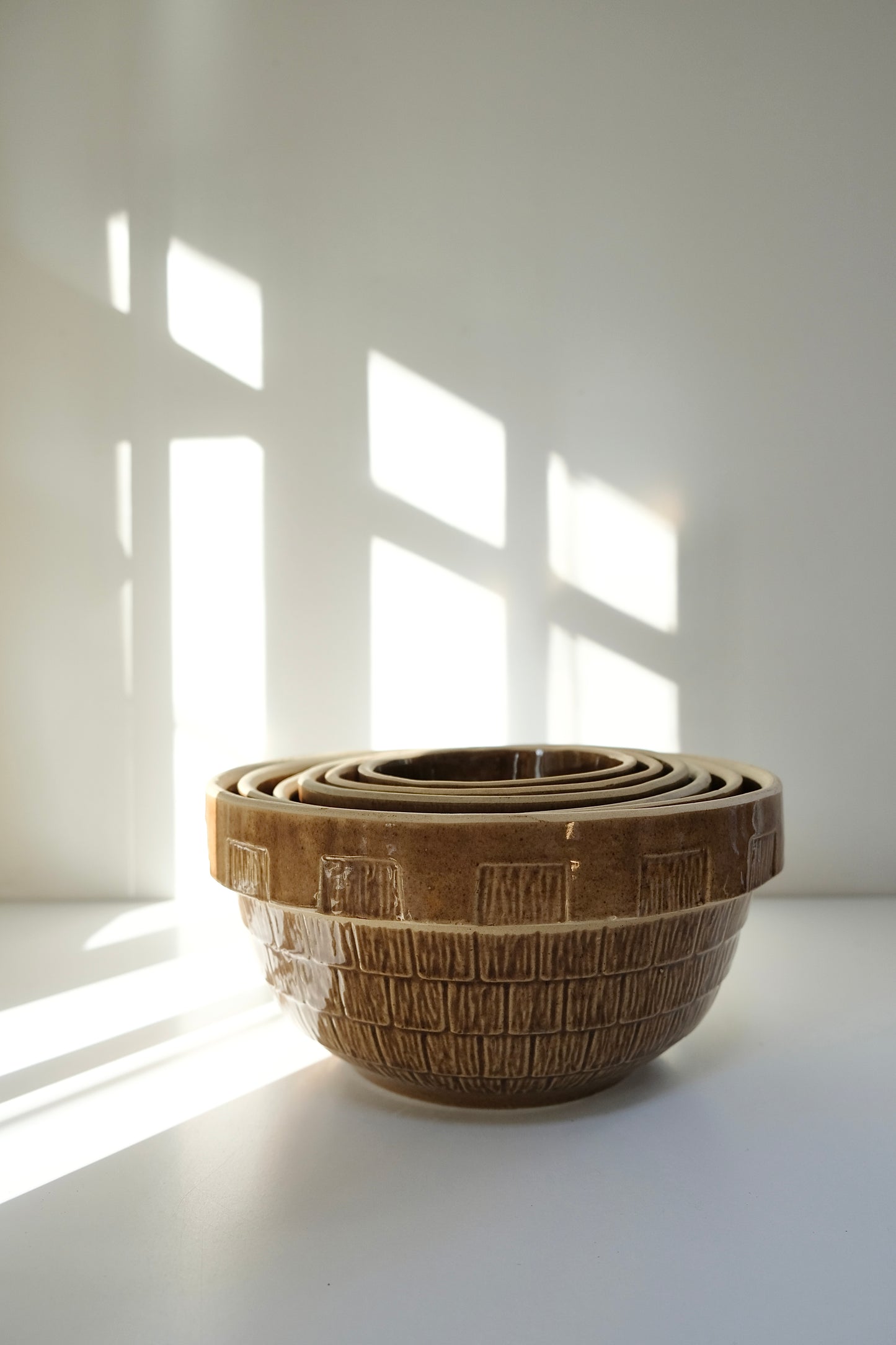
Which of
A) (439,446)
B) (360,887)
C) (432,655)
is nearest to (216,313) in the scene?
(439,446)

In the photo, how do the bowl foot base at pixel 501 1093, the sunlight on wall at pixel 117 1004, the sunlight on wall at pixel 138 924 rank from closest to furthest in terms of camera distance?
→ the bowl foot base at pixel 501 1093
the sunlight on wall at pixel 117 1004
the sunlight on wall at pixel 138 924

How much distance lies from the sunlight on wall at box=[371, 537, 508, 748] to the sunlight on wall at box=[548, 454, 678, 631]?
0.50 feet

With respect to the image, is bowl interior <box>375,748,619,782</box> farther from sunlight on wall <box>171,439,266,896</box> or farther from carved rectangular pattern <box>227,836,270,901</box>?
sunlight on wall <box>171,439,266,896</box>

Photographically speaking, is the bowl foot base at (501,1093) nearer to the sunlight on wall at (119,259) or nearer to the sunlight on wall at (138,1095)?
the sunlight on wall at (138,1095)

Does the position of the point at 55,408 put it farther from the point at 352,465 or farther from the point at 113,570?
the point at 352,465

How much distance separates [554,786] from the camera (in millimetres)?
965

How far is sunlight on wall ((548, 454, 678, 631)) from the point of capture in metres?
1.74

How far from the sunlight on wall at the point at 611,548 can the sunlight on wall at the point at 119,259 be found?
782 mm

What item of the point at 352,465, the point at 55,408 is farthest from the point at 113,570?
the point at 352,465

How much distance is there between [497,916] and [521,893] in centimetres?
3

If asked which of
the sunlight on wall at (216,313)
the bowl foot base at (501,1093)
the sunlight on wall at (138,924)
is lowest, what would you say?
the sunlight on wall at (138,924)

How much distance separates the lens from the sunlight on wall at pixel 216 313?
1744 millimetres

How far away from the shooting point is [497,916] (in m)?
0.79

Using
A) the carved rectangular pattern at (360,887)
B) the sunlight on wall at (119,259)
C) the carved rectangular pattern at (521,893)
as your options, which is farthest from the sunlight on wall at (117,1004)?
the sunlight on wall at (119,259)
